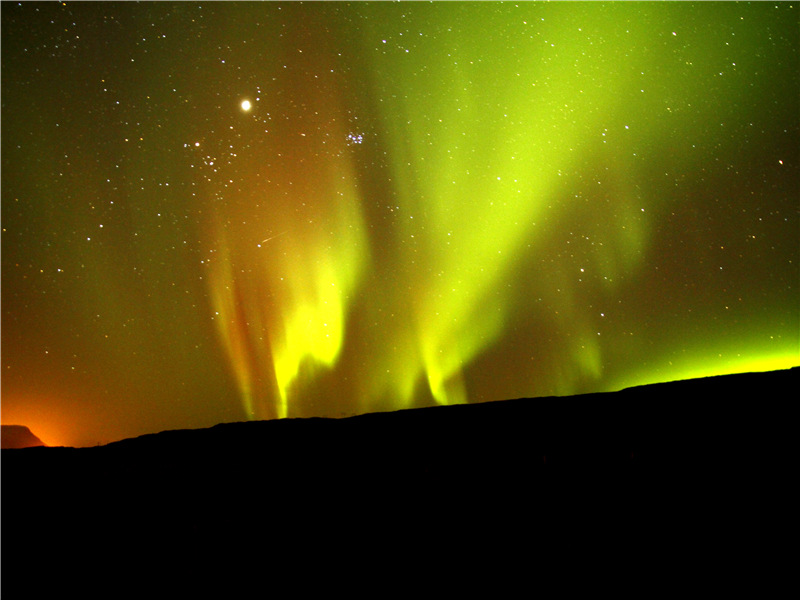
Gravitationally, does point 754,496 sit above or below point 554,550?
above

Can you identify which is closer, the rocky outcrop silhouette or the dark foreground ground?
the dark foreground ground

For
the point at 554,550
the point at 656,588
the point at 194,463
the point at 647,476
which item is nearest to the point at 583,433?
the point at 647,476

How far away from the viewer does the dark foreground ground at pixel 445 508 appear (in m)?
1.79

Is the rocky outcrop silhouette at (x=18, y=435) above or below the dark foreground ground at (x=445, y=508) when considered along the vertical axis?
above

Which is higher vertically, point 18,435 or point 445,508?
point 18,435

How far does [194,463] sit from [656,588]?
1.96 metres

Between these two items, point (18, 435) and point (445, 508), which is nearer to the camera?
point (445, 508)

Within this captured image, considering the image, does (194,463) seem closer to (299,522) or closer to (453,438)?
(299,522)

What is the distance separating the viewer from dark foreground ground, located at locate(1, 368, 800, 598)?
179 cm

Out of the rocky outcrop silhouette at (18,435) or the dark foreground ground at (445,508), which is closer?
the dark foreground ground at (445,508)

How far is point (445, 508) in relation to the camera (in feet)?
6.32

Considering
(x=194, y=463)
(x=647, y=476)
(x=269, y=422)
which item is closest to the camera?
(x=647, y=476)

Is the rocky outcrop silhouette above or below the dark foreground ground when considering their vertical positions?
above

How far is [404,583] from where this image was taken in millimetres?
1822
